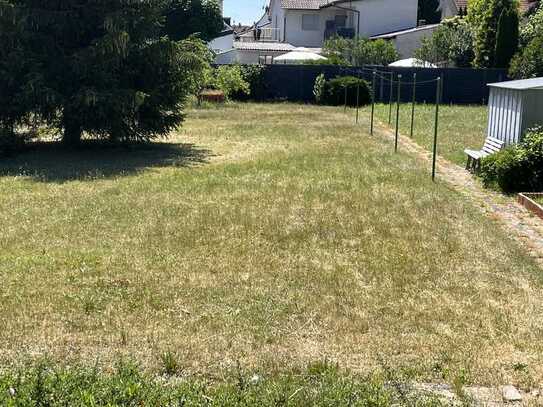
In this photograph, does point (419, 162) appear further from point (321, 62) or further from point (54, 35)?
point (321, 62)

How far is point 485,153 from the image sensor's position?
45.2ft

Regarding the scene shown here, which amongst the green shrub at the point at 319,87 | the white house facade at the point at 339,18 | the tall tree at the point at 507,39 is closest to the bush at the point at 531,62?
the tall tree at the point at 507,39

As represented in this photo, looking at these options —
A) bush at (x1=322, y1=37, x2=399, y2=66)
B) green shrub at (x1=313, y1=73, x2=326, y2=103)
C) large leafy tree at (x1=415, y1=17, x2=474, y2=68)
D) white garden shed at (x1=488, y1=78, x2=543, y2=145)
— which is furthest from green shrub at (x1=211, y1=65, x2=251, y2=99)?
white garden shed at (x1=488, y1=78, x2=543, y2=145)

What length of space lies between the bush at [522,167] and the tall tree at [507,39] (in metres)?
24.7

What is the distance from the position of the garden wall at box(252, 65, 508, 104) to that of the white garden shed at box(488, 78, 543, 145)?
1998 cm

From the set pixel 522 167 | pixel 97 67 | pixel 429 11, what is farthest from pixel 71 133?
pixel 429 11

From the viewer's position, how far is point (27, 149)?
1722 centimetres

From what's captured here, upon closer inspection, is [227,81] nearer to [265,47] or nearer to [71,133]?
[71,133]

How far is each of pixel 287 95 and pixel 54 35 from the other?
19.3 m

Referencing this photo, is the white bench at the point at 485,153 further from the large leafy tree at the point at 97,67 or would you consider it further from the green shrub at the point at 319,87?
the green shrub at the point at 319,87

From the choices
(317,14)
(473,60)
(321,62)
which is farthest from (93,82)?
(317,14)

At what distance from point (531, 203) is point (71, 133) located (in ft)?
36.9

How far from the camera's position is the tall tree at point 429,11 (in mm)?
57969

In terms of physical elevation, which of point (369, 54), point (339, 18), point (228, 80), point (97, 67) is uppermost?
point (339, 18)
